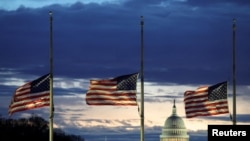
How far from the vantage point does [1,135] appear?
166m

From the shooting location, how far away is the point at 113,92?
7881 centimetres

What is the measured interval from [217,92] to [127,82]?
7771 millimetres

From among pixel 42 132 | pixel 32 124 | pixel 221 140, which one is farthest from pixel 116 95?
pixel 32 124

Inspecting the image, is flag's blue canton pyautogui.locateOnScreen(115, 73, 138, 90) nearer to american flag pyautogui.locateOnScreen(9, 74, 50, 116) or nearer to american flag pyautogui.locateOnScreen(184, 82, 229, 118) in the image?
american flag pyautogui.locateOnScreen(184, 82, 229, 118)

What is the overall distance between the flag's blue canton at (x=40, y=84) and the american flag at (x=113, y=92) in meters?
4.17

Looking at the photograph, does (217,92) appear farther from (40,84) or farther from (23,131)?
(23,131)

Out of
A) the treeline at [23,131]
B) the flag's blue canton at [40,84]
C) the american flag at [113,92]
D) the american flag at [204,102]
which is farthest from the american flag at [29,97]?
the treeline at [23,131]

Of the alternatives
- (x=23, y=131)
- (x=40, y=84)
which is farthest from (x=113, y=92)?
(x=23, y=131)

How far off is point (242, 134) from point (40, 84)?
58.9 feet

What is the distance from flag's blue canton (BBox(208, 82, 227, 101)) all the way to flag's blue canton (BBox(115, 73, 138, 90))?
21.0 feet

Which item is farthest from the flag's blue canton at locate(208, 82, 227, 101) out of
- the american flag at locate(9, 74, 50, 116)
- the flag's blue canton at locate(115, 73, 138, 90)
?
the american flag at locate(9, 74, 50, 116)

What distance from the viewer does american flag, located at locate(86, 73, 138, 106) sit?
257ft

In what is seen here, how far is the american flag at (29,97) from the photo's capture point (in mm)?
79312

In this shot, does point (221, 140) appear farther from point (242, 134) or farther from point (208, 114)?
point (208, 114)
